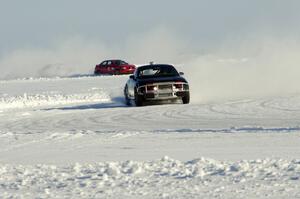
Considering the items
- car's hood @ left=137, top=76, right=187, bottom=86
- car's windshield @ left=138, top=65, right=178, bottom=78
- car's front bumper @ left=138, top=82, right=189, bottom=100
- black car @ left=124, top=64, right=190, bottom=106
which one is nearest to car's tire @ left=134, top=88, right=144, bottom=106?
black car @ left=124, top=64, right=190, bottom=106

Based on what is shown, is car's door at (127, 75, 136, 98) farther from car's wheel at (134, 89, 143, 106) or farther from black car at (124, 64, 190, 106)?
car's wheel at (134, 89, 143, 106)

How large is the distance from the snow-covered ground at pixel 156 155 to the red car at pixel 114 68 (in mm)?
38386

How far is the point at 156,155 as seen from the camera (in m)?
10.5

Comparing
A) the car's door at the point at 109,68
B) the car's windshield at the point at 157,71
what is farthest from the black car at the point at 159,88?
the car's door at the point at 109,68

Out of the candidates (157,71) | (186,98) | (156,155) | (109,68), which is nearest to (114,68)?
(109,68)

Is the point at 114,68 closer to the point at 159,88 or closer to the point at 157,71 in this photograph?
the point at 157,71

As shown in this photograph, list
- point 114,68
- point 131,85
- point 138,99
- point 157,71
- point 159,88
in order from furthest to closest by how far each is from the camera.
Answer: point 114,68 → point 157,71 → point 131,85 → point 138,99 → point 159,88

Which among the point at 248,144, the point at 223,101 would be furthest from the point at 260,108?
the point at 248,144

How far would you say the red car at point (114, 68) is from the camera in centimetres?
5769

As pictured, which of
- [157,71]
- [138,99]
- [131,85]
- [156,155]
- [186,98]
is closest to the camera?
[156,155]

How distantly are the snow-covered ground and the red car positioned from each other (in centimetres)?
3839

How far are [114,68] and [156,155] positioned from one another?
4805 centimetres

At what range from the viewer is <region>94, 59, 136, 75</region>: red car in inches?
2271

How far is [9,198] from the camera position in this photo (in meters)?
7.54
